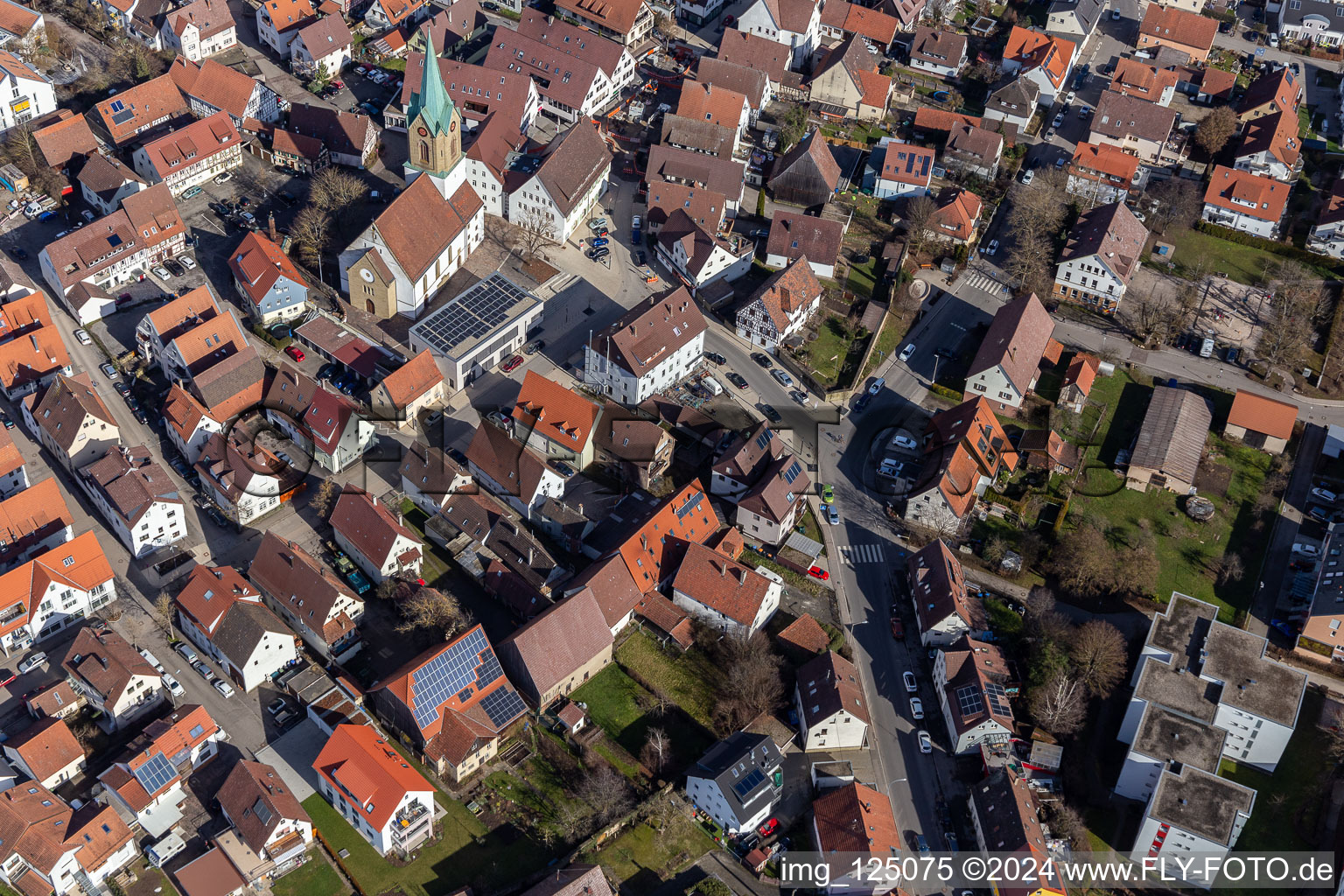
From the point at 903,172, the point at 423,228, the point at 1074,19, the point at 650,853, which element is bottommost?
the point at 650,853

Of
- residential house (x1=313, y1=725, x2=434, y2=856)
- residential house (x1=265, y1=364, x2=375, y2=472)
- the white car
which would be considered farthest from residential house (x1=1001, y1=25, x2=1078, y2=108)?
the white car

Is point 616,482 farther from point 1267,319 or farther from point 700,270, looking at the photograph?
point 1267,319

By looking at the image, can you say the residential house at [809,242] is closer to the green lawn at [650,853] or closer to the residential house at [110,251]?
the residential house at [110,251]

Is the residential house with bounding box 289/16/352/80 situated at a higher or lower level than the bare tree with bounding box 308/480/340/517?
higher

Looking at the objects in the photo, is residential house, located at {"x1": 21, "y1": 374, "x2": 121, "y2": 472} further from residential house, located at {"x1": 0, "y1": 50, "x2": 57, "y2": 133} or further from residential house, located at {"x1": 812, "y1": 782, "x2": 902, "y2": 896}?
residential house, located at {"x1": 812, "y1": 782, "x2": 902, "y2": 896}

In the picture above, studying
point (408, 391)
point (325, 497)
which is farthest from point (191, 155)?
point (325, 497)

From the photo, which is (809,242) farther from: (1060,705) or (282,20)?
(282,20)

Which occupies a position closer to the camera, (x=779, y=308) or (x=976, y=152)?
(x=779, y=308)
